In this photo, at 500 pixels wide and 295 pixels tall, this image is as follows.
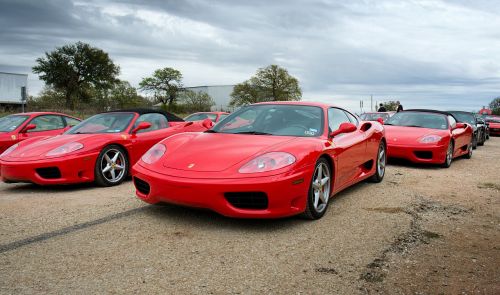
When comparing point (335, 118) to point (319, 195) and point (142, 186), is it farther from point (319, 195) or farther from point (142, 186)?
point (142, 186)

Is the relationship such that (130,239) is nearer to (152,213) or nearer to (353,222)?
(152,213)

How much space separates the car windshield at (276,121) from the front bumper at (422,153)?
3.94 m

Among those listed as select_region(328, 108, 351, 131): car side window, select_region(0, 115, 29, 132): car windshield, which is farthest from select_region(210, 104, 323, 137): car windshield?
select_region(0, 115, 29, 132): car windshield

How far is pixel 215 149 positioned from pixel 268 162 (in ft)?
1.97

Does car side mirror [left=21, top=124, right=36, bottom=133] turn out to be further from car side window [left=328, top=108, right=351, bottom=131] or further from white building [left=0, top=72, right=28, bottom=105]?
white building [left=0, top=72, right=28, bottom=105]

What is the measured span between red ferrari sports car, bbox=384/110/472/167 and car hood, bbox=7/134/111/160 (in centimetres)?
547

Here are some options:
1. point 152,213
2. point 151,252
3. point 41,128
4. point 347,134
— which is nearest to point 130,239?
point 151,252

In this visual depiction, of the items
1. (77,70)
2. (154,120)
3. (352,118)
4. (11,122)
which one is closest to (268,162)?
(352,118)

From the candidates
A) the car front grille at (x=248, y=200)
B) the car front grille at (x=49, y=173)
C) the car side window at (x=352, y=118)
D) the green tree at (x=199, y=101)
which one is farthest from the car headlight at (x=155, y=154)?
the green tree at (x=199, y=101)

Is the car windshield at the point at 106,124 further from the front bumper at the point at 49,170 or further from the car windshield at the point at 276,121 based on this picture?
the car windshield at the point at 276,121

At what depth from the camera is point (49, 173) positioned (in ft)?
18.9

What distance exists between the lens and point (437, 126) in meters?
9.20

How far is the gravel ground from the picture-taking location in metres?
2.76

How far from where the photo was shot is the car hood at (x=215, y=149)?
3.95 metres
